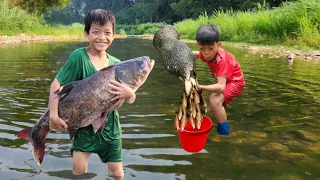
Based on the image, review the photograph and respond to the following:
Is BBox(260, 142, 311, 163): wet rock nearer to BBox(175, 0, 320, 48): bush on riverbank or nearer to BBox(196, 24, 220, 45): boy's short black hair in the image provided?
BBox(196, 24, 220, 45): boy's short black hair

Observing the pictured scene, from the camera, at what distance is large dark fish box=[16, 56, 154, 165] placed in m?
2.67

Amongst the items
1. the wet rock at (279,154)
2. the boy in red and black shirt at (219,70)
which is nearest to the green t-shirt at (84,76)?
the boy in red and black shirt at (219,70)

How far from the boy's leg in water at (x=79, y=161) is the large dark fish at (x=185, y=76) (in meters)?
0.81

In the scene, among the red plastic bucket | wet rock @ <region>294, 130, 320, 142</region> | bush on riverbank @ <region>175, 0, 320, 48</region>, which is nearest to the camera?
the red plastic bucket

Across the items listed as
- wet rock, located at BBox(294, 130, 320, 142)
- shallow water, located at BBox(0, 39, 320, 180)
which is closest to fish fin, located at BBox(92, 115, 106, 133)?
shallow water, located at BBox(0, 39, 320, 180)

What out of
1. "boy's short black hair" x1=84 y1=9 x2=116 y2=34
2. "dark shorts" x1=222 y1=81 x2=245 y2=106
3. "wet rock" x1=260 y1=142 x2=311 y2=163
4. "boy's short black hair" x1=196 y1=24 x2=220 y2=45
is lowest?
"wet rock" x1=260 y1=142 x2=311 y2=163

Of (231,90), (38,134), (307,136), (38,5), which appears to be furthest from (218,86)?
(38,5)

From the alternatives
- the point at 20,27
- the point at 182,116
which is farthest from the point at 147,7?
the point at 182,116

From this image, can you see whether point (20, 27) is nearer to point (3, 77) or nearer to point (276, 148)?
point (3, 77)

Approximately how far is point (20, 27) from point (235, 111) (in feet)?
79.5

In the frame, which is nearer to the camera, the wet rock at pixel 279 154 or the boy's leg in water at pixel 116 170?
the boy's leg in water at pixel 116 170

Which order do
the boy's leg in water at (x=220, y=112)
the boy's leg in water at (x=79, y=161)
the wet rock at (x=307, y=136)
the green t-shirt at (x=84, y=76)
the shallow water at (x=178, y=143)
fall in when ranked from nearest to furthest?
the green t-shirt at (x=84, y=76) → the boy's leg in water at (x=79, y=161) → the shallow water at (x=178, y=143) → the boy's leg in water at (x=220, y=112) → the wet rock at (x=307, y=136)

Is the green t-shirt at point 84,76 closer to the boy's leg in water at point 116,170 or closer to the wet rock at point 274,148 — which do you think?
the boy's leg in water at point 116,170

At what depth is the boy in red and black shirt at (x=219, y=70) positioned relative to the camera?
3.44 metres
